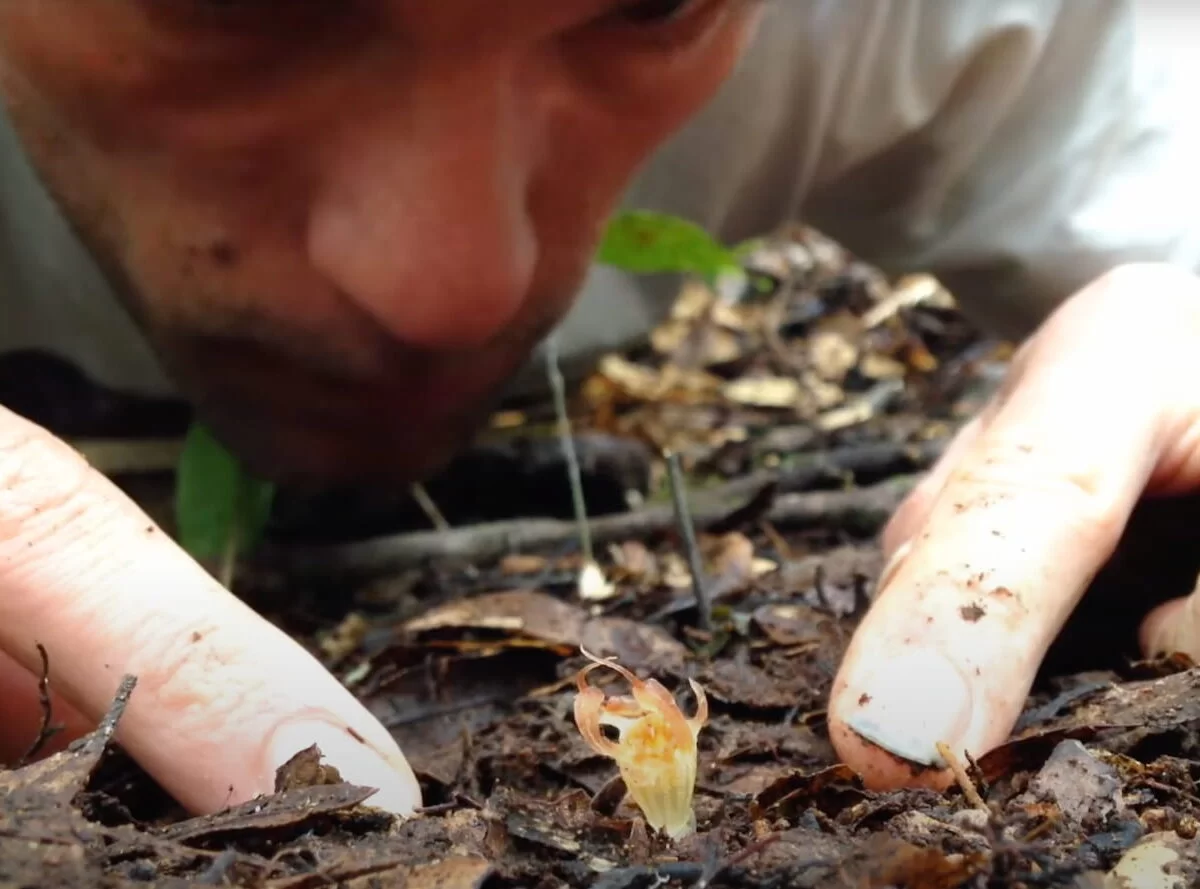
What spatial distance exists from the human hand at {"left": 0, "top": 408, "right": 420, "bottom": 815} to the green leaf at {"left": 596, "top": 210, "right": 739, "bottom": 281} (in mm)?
822

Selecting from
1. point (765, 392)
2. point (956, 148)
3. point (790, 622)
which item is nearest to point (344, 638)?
point (790, 622)

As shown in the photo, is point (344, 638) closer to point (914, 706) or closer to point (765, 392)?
point (914, 706)

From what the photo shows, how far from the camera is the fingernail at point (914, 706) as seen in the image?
2.33ft

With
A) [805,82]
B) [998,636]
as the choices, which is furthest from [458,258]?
[805,82]

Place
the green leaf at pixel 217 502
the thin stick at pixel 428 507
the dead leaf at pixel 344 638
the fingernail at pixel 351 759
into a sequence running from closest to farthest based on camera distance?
the fingernail at pixel 351 759 < the dead leaf at pixel 344 638 < the green leaf at pixel 217 502 < the thin stick at pixel 428 507

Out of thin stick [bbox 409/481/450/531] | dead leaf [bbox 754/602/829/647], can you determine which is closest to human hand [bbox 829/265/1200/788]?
dead leaf [bbox 754/602/829/647]

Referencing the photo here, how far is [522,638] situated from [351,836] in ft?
1.50

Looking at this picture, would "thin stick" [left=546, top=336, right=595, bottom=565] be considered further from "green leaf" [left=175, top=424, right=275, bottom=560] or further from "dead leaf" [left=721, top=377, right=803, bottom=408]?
"dead leaf" [left=721, top=377, right=803, bottom=408]

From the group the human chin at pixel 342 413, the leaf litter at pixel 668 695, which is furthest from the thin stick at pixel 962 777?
the human chin at pixel 342 413

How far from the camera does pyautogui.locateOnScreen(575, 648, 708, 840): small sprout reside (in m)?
0.62

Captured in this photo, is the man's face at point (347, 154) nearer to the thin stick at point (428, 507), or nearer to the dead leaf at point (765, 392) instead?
the thin stick at point (428, 507)

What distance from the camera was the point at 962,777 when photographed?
25.2 inches

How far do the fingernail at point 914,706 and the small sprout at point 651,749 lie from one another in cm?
16

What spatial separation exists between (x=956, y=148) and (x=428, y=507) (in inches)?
43.1
